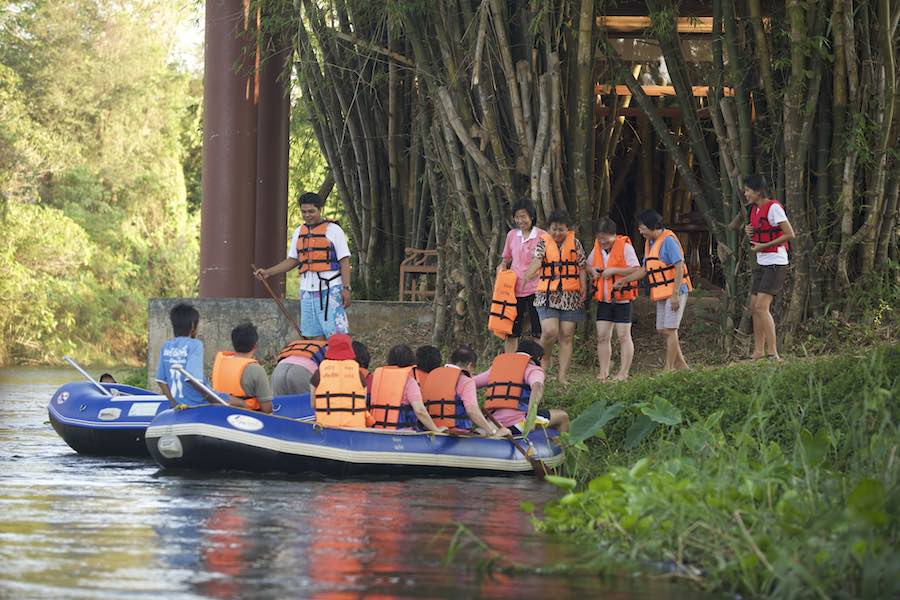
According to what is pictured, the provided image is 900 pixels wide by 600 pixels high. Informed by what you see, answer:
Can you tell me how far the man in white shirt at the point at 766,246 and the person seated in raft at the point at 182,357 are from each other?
12.7 ft

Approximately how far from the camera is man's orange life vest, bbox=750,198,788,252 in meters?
10.2

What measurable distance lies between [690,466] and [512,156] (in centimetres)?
592

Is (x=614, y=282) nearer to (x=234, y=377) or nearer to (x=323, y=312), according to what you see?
(x=323, y=312)

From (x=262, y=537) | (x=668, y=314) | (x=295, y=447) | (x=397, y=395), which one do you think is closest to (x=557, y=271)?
(x=668, y=314)

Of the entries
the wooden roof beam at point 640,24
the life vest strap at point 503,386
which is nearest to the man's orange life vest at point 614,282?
the life vest strap at point 503,386

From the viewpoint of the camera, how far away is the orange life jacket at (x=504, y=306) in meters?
11.0

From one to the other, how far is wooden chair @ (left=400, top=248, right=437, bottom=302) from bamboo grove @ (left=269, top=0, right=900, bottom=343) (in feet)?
4.16

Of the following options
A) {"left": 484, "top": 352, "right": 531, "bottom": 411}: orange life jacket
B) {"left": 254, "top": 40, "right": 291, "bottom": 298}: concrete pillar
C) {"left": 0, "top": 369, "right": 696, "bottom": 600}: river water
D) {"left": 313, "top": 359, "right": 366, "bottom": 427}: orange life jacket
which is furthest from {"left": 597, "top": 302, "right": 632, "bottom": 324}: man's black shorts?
{"left": 254, "top": 40, "right": 291, "bottom": 298}: concrete pillar

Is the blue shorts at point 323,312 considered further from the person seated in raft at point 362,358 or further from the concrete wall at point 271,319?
the concrete wall at point 271,319

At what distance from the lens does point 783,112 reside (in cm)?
1113

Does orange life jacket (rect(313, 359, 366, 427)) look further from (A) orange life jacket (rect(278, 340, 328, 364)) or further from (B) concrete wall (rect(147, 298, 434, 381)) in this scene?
(B) concrete wall (rect(147, 298, 434, 381))

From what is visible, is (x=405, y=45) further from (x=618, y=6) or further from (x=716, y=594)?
(x=716, y=594)

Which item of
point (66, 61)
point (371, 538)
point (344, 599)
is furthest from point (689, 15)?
point (66, 61)

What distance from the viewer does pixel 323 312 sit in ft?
35.5
